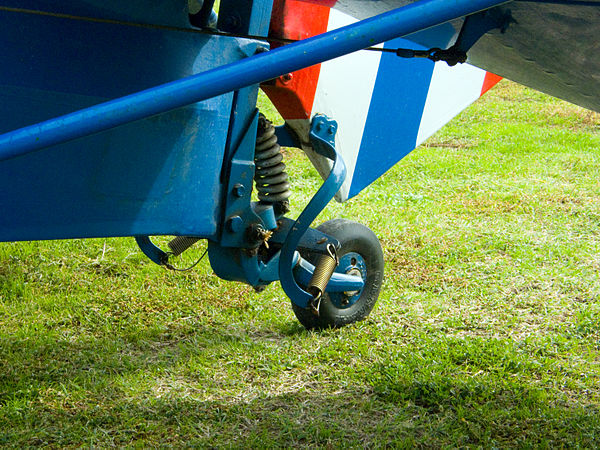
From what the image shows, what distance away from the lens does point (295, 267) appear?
2490 mm

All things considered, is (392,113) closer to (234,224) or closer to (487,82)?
(487,82)

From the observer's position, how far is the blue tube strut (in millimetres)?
1184

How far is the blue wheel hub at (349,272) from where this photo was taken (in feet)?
9.15

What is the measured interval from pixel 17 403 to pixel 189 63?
132 centimetres

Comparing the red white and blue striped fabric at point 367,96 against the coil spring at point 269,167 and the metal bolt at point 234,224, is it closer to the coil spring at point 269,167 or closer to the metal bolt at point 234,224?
the coil spring at point 269,167

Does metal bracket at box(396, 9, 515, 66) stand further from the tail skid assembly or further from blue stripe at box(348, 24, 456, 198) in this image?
blue stripe at box(348, 24, 456, 198)

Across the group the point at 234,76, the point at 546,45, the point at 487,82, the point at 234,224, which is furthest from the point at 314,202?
the point at 487,82

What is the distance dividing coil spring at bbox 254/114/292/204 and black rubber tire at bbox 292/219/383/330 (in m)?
0.46

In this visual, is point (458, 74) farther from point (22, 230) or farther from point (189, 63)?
point (22, 230)

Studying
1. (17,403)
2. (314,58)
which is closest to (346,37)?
(314,58)

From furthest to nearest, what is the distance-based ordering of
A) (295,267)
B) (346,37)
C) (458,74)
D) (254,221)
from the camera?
(458,74), (295,267), (254,221), (346,37)

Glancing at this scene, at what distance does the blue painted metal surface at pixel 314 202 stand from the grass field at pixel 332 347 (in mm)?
380

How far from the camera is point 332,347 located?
8.84ft

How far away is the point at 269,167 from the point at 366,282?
34.7 inches
